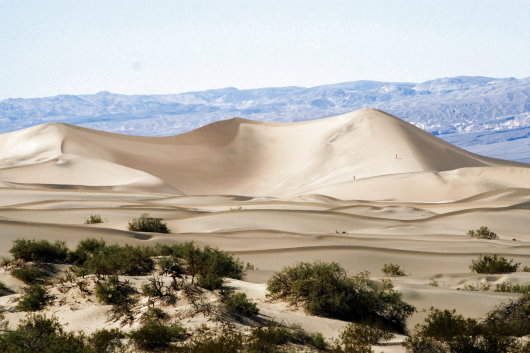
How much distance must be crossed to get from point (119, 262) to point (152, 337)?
4244 millimetres

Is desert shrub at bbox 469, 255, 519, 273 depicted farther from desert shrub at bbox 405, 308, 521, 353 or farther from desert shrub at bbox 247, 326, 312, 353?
desert shrub at bbox 247, 326, 312, 353

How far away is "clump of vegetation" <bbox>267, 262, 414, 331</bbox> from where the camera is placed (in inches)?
435

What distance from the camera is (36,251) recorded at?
45.9 feet

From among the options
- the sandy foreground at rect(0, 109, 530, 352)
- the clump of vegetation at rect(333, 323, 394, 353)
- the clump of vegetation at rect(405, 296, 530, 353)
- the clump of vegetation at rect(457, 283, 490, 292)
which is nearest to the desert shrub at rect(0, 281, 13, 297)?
the sandy foreground at rect(0, 109, 530, 352)

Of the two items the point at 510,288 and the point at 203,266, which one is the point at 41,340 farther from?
the point at 510,288

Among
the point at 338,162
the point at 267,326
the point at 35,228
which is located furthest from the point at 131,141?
the point at 267,326

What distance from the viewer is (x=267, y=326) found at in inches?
393

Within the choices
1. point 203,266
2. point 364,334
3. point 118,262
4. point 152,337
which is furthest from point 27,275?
point 364,334

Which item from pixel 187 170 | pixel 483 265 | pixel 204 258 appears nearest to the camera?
pixel 204 258

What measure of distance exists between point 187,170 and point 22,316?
6068 cm

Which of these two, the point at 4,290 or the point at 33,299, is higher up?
the point at 33,299

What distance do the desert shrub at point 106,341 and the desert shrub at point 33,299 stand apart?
196cm

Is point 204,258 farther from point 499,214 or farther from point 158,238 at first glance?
point 499,214

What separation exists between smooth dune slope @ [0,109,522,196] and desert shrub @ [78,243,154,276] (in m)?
47.6
